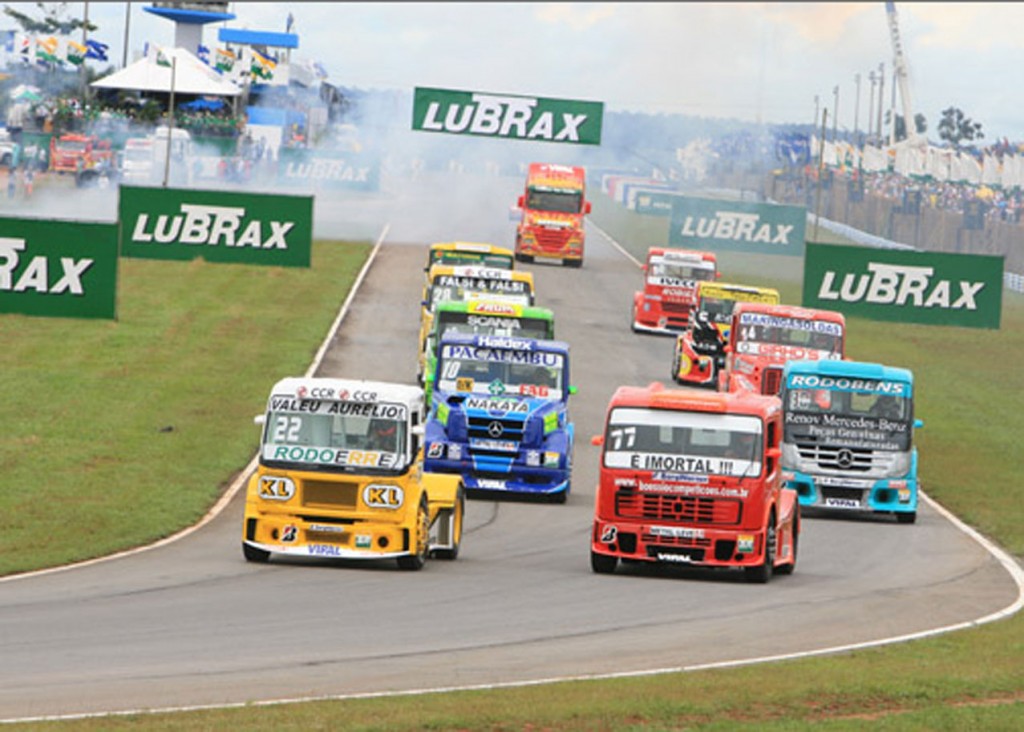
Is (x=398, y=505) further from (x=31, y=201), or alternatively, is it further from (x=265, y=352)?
(x=31, y=201)

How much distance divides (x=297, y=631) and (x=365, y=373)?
91.8ft

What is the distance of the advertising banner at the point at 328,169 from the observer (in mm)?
104625

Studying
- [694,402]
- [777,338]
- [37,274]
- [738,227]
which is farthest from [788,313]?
[738,227]

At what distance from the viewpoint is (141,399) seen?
40.8 meters

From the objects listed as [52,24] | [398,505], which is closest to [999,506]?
[398,505]

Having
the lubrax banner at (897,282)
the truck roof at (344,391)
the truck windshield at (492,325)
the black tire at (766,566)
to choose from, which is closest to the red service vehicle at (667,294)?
the lubrax banner at (897,282)

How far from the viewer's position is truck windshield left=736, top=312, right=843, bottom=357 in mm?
42803

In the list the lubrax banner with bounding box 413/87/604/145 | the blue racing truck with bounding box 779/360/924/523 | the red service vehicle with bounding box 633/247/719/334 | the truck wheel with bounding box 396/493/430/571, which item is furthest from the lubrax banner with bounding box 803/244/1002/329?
the truck wheel with bounding box 396/493/430/571

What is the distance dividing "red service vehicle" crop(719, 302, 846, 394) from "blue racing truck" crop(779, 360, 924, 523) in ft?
29.7

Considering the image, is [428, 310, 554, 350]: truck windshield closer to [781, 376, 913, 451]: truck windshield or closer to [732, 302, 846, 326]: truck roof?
[732, 302, 846, 326]: truck roof

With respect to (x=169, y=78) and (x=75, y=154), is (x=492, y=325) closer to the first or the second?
(x=75, y=154)

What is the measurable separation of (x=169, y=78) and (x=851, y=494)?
82254mm

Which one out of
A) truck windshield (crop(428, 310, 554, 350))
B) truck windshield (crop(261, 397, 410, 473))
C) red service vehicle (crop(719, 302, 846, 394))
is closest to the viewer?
truck windshield (crop(261, 397, 410, 473))

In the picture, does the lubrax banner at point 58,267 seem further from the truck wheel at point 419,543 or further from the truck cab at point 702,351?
the truck wheel at point 419,543
